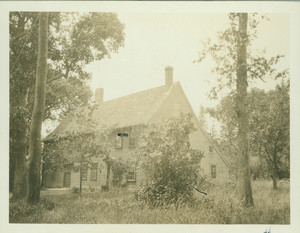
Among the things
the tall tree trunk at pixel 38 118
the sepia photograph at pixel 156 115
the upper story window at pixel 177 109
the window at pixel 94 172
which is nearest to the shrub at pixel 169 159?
the sepia photograph at pixel 156 115

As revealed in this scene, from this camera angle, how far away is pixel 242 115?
6098mm

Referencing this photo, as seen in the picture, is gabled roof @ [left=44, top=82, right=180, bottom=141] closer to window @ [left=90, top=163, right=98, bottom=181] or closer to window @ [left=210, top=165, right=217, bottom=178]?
window @ [left=90, top=163, right=98, bottom=181]

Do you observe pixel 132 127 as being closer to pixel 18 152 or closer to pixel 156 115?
pixel 156 115

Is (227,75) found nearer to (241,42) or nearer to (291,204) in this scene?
(241,42)

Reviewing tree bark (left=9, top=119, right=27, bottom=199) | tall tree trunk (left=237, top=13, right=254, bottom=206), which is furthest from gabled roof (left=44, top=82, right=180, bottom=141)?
tall tree trunk (left=237, top=13, right=254, bottom=206)

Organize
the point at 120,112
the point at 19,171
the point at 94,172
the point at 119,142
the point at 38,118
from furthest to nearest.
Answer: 1. the point at 94,172
2. the point at 120,112
3. the point at 119,142
4. the point at 38,118
5. the point at 19,171

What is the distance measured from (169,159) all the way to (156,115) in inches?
37.3

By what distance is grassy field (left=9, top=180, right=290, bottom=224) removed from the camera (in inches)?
225

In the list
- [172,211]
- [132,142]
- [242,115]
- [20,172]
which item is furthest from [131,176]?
[242,115]

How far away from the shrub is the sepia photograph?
20mm

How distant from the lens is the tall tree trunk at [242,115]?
6.04 meters

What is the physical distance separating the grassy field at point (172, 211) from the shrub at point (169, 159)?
12.9 inches

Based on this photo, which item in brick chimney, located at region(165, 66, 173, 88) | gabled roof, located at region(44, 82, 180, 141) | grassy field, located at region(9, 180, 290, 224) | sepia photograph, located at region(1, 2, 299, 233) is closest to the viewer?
grassy field, located at region(9, 180, 290, 224)

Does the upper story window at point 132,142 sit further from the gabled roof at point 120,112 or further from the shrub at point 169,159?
the gabled roof at point 120,112
